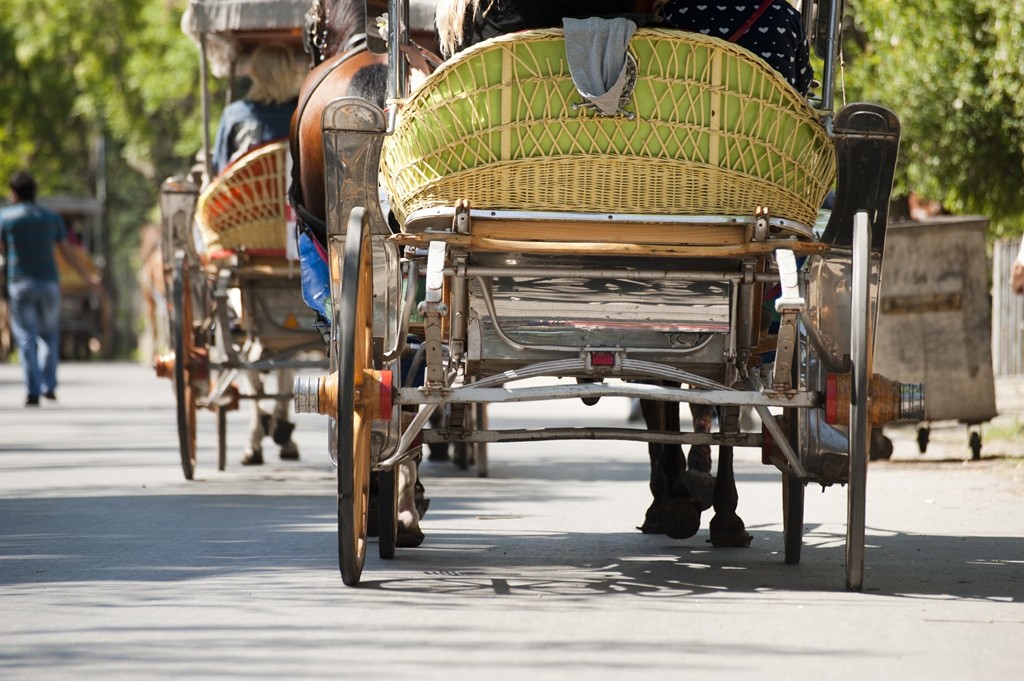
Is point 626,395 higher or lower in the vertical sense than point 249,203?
lower

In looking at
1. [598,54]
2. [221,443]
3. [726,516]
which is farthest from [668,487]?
[221,443]

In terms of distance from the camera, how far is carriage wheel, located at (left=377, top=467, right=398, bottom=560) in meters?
6.43

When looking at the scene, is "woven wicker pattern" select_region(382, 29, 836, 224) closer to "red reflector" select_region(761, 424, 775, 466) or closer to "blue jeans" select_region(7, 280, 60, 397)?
"red reflector" select_region(761, 424, 775, 466)

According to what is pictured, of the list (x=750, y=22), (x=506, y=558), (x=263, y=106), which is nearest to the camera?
(x=750, y=22)

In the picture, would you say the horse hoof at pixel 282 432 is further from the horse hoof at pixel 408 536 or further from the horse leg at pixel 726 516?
the horse leg at pixel 726 516

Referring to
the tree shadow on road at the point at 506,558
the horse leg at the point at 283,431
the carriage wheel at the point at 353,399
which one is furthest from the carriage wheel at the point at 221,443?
the carriage wheel at the point at 353,399

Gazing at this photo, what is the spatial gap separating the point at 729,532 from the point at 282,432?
18.4 feet

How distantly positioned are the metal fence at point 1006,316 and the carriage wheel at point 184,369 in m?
8.40

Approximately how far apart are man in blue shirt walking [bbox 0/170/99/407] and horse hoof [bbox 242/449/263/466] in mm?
7255

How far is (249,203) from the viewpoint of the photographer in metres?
10.3

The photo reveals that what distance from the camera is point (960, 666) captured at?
14.8 feet

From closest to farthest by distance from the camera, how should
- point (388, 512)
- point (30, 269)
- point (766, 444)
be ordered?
1. point (766, 444)
2. point (388, 512)
3. point (30, 269)

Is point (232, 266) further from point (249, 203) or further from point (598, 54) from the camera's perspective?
point (598, 54)

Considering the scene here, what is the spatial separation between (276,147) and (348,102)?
14.5 ft
